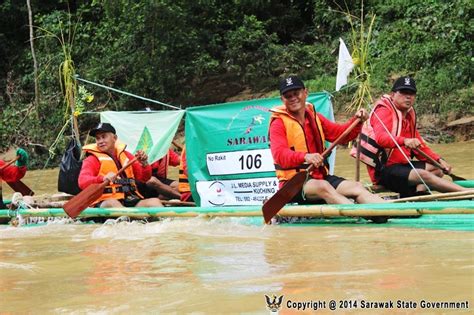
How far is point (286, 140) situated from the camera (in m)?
5.68

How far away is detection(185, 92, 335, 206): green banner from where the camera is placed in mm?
6332

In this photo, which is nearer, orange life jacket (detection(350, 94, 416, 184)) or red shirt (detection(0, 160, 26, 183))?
orange life jacket (detection(350, 94, 416, 184))

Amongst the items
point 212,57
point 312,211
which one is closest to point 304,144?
point 312,211

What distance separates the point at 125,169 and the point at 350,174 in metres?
4.61

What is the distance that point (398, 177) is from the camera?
19.4ft

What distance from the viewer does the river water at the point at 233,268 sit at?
3.39 m

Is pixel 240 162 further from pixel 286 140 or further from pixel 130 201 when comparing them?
pixel 130 201

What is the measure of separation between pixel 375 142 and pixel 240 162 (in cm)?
114

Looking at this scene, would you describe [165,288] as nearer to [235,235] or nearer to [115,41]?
→ [235,235]

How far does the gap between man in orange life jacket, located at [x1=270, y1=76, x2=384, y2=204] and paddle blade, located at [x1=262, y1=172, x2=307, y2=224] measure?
0.49 feet

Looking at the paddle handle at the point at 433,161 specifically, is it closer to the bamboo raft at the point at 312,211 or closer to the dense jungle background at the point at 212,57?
the bamboo raft at the point at 312,211

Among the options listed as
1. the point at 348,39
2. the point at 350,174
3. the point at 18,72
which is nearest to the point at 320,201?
the point at 350,174

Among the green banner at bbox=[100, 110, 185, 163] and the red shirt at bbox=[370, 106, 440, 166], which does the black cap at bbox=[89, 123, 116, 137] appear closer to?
the green banner at bbox=[100, 110, 185, 163]

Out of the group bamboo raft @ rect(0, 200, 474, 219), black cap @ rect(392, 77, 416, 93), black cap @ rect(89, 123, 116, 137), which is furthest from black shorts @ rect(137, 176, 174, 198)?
black cap @ rect(392, 77, 416, 93)
